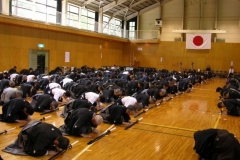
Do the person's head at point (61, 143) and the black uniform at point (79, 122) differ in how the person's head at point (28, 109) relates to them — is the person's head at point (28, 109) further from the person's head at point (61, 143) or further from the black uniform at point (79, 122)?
the person's head at point (61, 143)

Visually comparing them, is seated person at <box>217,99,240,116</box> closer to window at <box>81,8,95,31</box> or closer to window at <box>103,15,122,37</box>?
window at <box>81,8,95,31</box>

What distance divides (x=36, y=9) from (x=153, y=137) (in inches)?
665

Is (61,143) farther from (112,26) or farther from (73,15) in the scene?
(112,26)

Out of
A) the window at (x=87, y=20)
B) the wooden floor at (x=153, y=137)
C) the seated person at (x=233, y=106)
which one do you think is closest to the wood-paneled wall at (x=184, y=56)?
the window at (x=87, y=20)

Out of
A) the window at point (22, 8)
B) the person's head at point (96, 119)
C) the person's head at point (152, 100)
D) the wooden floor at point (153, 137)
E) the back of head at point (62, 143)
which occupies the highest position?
the window at point (22, 8)

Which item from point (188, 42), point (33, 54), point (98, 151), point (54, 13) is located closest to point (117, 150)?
point (98, 151)

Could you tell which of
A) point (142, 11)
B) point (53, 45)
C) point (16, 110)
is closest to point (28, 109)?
point (16, 110)

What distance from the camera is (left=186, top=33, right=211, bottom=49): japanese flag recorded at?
3128 centimetres

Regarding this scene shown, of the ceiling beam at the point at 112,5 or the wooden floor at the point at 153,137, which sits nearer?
the wooden floor at the point at 153,137

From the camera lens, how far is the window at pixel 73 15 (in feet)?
79.2

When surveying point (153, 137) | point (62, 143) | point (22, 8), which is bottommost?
point (153, 137)

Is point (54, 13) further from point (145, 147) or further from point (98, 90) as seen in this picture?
point (145, 147)

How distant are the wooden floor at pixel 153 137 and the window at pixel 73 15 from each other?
1501 cm

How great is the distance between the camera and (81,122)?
23.0 ft
